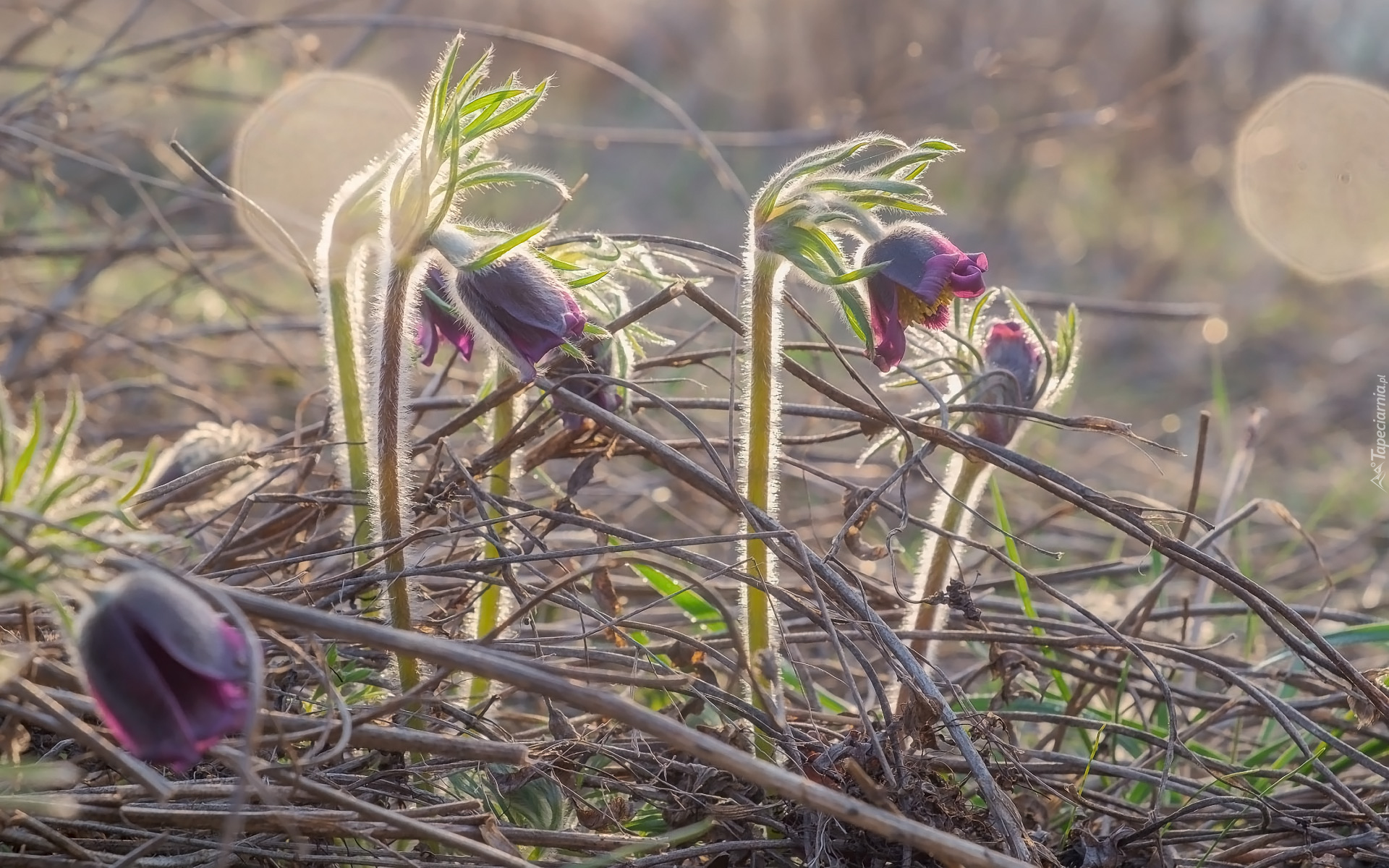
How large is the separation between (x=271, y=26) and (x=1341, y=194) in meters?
6.05

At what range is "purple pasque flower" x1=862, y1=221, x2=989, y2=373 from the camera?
4.02 feet

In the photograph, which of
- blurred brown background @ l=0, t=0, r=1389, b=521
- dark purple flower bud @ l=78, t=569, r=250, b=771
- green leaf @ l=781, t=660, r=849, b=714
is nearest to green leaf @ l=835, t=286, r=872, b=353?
green leaf @ l=781, t=660, r=849, b=714

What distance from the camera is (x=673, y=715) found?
58.9 inches

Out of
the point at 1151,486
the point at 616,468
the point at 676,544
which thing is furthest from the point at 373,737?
the point at 1151,486

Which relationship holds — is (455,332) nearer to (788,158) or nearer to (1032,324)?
(1032,324)

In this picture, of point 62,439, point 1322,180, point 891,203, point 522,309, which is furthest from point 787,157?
point 62,439

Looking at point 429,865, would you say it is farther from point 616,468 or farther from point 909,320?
point 616,468

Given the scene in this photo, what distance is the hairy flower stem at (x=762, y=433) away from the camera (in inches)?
50.5

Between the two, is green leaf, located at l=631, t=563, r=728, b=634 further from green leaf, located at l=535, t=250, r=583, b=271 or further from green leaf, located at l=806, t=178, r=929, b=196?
green leaf, located at l=806, t=178, r=929, b=196

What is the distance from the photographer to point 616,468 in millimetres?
3338

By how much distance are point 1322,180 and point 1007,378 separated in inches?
239

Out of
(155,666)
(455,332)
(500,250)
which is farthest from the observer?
(455,332)

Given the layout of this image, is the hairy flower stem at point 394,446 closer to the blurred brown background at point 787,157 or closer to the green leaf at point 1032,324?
the green leaf at point 1032,324

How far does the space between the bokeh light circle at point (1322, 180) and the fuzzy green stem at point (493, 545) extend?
5742 mm
